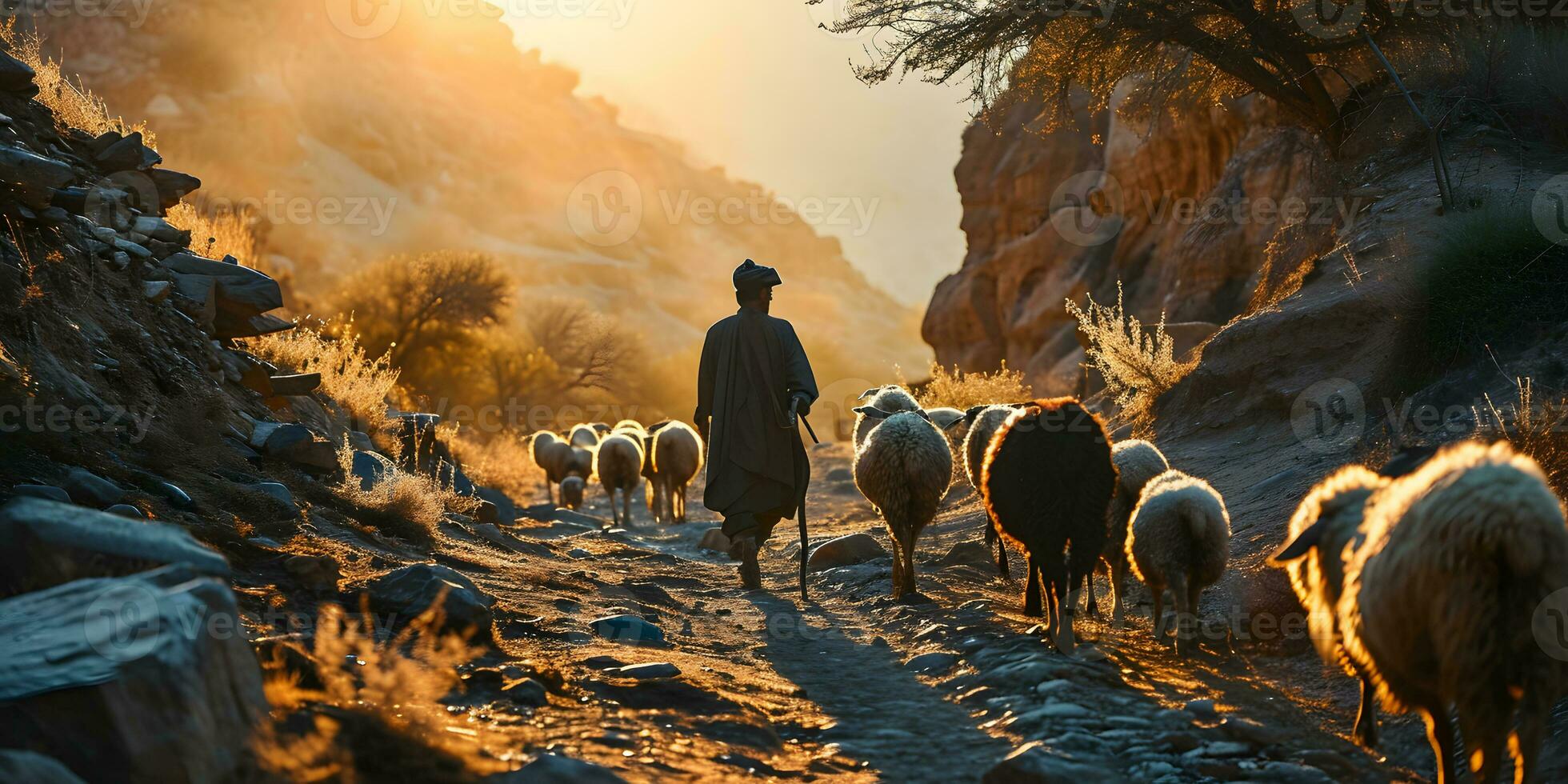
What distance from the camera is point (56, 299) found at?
7.35 m

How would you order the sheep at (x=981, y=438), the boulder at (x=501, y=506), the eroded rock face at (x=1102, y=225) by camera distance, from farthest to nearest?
the eroded rock face at (x=1102, y=225), the boulder at (x=501, y=506), the sheep at (x=981, y=438)

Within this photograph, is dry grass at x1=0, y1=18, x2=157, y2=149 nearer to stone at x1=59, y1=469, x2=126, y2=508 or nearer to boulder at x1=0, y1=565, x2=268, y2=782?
stone at x1=59, y1=469, x2=126, y2=508

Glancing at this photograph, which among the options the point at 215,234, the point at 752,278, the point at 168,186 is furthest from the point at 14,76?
the point at 752,278

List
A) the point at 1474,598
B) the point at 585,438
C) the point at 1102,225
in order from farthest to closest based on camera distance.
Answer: the point at 1102,225 < the point at 585,438 < the point at 1474,598

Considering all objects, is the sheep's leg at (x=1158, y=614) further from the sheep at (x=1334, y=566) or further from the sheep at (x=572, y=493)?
Answer: the sheep at (x=572, y=493)

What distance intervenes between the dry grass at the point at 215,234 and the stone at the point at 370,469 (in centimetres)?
326

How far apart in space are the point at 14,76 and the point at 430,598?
7.60 m

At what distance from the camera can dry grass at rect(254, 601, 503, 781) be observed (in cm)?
306

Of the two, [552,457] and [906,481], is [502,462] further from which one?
[906,481]

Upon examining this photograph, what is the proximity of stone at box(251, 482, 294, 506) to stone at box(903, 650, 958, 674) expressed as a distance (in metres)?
4.17

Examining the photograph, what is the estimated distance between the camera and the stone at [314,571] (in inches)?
215

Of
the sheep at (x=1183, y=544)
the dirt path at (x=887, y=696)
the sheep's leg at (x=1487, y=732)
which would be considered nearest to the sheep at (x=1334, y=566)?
the dirt path at (x=887, y=696)

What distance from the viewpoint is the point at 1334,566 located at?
4.50 meters

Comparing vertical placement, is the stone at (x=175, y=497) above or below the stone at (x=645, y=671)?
above
